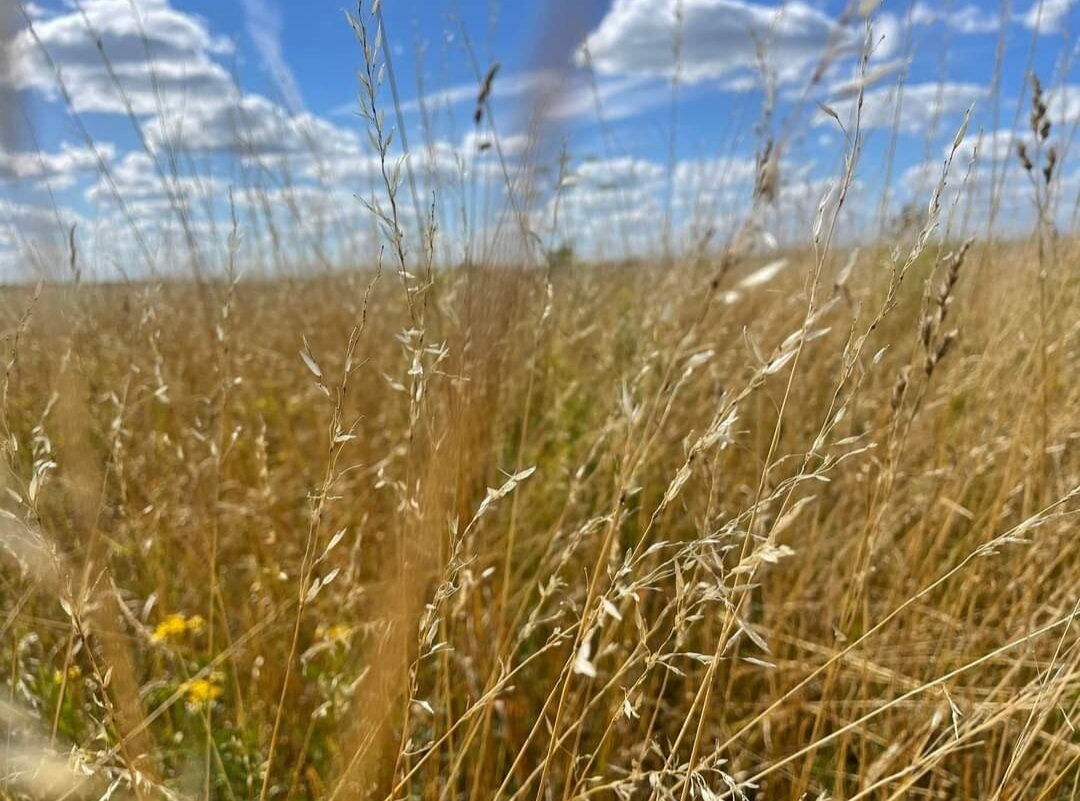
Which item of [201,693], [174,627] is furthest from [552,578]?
[174,627]

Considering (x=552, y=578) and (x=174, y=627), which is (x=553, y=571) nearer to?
(x=174, y=627)

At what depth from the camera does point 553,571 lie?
151 cm

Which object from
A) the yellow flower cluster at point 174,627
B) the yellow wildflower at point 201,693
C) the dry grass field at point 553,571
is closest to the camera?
the dry grass field at point 553,571

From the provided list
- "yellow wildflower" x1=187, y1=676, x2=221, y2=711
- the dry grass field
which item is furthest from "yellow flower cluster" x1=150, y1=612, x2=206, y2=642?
"yellow wildflower" x1=187, y1=676, x2=221, y2=711

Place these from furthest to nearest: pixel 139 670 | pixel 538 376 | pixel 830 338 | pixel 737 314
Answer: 1. pixel 737 314
2. pixel 830 338
3. pixel 538 376
4. pixel 139 670

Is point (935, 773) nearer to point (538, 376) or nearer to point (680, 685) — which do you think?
point (680, 685)

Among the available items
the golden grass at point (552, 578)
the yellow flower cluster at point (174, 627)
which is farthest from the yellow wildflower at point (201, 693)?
the yellow flower cluster at point (174, 627)

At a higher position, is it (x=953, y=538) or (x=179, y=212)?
(x=179, y=212)

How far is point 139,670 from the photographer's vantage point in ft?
4.49

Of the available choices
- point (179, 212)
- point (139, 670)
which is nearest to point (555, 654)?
point (139, 670)

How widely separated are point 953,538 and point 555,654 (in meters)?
0.95

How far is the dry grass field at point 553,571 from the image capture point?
2.32 feet

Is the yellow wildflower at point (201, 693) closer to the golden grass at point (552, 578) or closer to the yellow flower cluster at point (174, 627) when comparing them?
the golden grass at point (552, 578)

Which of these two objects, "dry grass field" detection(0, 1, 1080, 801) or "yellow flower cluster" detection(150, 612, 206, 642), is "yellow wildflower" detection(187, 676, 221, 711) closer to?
"dry grass field" detection(0, 1, 1080, 801)
